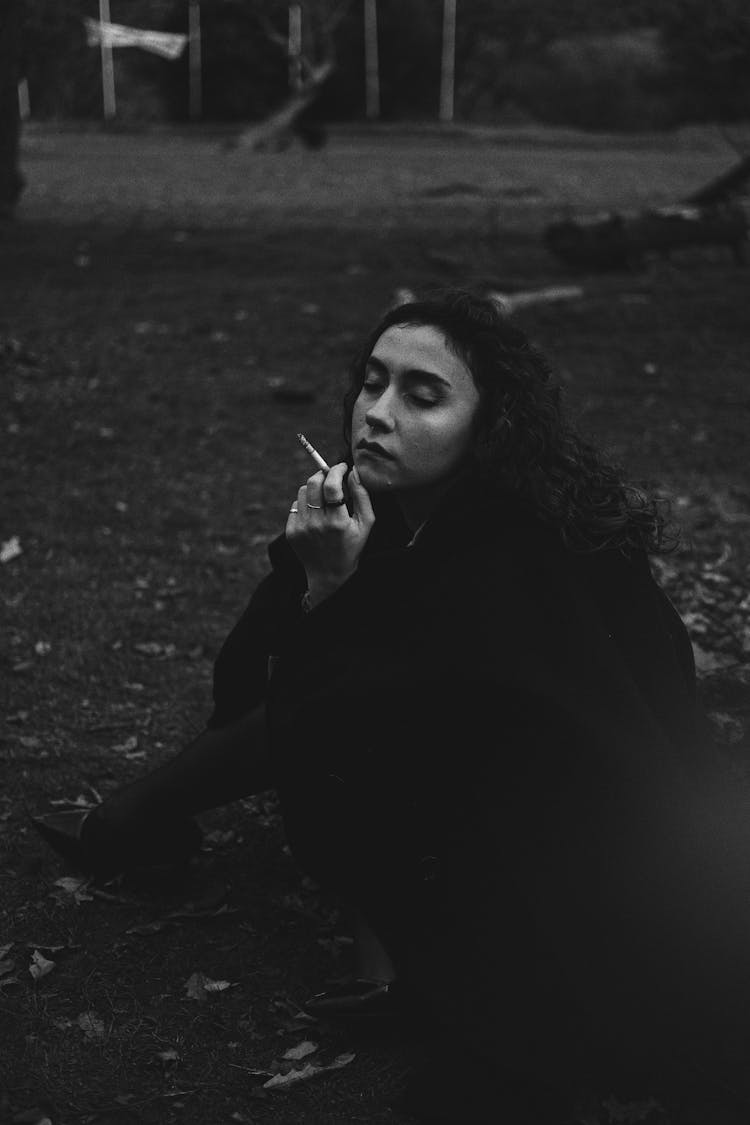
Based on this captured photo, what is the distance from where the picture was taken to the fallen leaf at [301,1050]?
3.16 metres

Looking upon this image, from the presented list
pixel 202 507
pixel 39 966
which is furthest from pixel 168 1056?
pixel 202 507

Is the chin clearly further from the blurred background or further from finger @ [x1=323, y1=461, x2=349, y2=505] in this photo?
the blurred background

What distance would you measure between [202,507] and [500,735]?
15.6ft

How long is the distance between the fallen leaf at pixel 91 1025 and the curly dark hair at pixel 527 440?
4.99ft

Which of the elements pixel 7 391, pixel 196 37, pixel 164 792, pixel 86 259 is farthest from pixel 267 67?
pixel 164 792

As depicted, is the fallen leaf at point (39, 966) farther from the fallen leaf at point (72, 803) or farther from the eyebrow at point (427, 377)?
the eyebrow at point (427, 377)

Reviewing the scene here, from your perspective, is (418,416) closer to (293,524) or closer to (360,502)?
(360,502)

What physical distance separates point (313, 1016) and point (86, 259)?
11.8m

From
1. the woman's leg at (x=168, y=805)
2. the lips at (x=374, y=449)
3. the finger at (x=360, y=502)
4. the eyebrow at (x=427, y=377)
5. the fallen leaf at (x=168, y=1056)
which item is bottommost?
the fallen leaf at (x=168, y=1056)

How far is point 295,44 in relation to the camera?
33125 mm

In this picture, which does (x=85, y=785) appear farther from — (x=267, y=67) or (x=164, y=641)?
(x=267, y=67)

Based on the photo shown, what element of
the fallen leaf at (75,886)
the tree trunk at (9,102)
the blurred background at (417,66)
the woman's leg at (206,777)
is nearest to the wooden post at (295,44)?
the blurred background at (417,66)

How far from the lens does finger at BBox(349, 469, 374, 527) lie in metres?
2.89

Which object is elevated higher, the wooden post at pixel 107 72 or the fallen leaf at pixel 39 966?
the wooden post at pixel 107 72
